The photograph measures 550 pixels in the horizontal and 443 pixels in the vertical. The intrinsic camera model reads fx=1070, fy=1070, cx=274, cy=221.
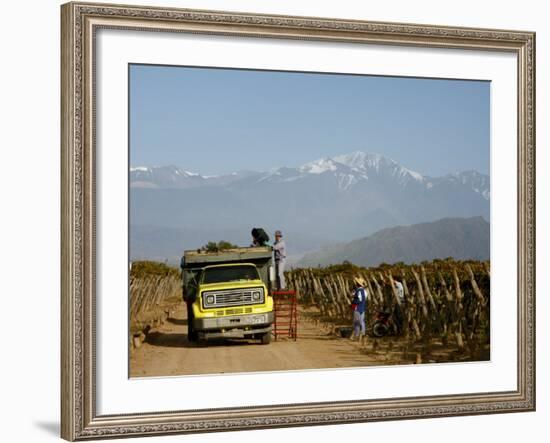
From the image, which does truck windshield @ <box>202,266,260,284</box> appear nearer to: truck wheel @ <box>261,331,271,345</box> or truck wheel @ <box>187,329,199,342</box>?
truck wheel @ <box>187,329,199,342</box>

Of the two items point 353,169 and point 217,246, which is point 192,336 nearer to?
point 217,246

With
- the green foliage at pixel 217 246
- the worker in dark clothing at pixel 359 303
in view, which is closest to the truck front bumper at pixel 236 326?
the green foliage at pixel 217 246

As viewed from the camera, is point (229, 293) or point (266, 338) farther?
point (229, 293)

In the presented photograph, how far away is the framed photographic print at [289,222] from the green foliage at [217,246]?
2cm

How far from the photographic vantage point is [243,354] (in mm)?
13203

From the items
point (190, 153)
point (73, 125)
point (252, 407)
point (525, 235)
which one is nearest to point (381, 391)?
point (252, 407)

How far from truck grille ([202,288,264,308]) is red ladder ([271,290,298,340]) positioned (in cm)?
43

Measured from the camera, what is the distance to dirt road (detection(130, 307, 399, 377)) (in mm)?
12789

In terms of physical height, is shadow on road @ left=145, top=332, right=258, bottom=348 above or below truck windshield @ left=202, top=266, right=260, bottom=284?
below

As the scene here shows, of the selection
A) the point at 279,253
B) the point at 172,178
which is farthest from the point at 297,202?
the point at 172,178

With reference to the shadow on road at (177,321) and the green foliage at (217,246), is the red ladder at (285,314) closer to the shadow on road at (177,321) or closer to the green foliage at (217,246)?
the green foliage at (217,246)

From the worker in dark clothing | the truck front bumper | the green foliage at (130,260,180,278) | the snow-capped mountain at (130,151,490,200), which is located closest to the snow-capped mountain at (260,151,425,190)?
the snow-capped mountain at (130,151,490,200)

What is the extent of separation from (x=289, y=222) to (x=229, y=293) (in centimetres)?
158

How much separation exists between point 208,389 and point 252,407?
1.95ft
